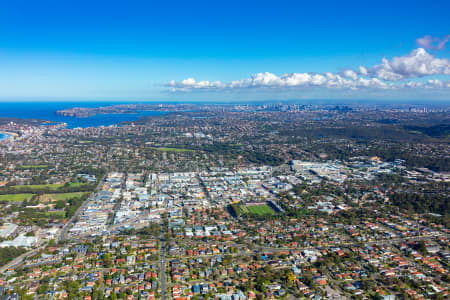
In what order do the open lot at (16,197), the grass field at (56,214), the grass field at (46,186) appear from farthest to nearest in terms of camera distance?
the grass field at (46,186) < the open lot at (16,197) < the grass field at (56,214)

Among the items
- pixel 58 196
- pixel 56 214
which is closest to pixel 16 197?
pixel 58 196

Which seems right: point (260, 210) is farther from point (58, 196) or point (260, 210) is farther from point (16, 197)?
point (16, 197)

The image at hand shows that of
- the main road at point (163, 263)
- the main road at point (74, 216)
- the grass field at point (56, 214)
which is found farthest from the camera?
the grass field at point (56, 214)

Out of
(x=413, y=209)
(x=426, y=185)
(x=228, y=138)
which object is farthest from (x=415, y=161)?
(x=228, y=138)

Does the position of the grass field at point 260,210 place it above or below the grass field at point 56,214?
below

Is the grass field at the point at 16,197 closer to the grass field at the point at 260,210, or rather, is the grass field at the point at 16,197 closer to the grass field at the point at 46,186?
the grass field at the point at 46,186

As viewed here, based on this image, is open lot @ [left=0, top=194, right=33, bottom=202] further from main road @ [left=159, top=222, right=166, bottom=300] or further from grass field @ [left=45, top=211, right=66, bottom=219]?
main road @ [left=159, top=222, right=166, bottom=300]

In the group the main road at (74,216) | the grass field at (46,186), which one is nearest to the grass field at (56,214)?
the main road at (74,216)

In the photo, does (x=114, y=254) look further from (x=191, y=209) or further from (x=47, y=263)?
(x=191, y=209)
